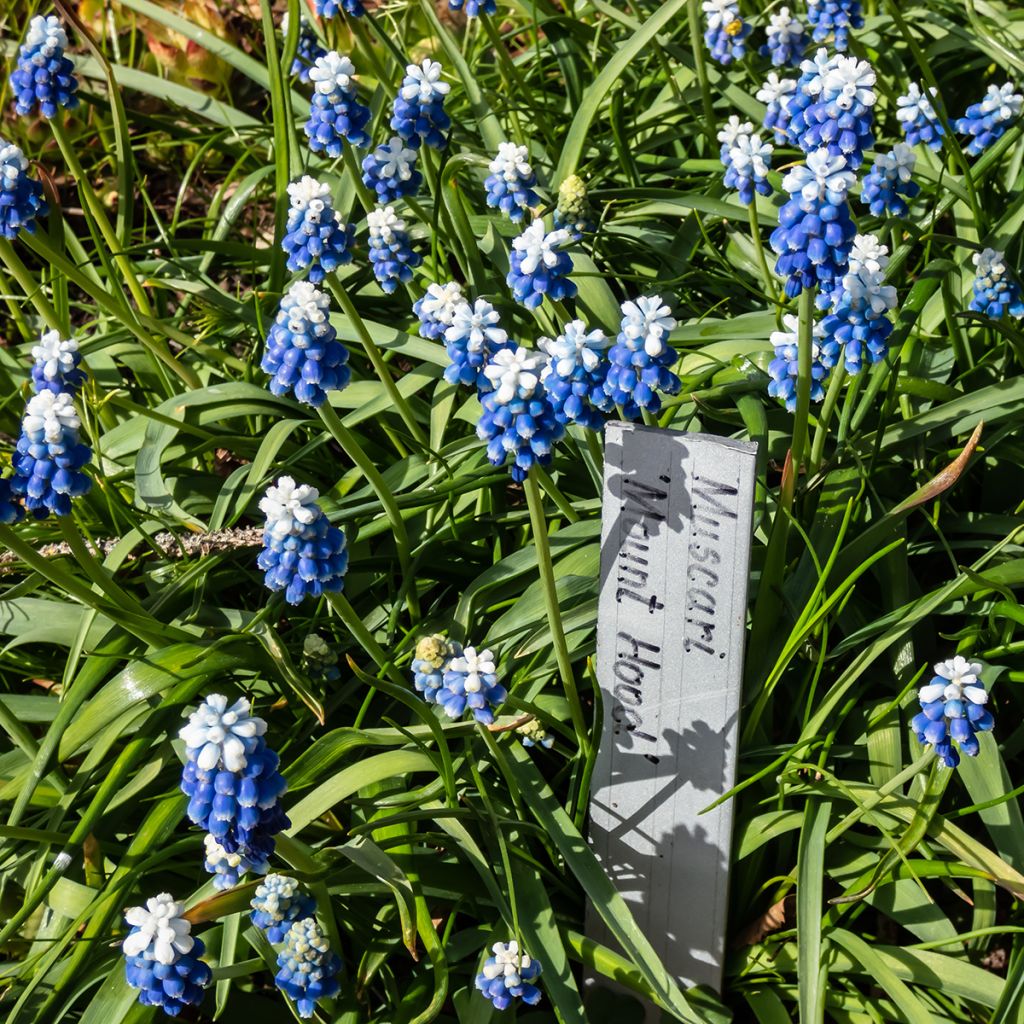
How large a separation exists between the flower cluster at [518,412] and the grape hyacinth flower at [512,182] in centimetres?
105

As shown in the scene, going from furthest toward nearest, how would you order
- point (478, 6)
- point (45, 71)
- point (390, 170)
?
point (478, 6), point (45, 71), point (390, 170)

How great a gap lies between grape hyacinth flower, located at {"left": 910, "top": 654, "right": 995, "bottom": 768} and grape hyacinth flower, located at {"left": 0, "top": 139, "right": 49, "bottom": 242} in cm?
256

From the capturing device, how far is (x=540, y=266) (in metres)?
2.61

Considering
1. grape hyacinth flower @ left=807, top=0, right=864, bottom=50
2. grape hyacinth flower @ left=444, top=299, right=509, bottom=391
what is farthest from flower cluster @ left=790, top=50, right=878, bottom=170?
grape hyacinth flower @ left=807, top=0, right=864, bottom=50

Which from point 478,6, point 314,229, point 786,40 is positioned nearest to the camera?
point 314,229

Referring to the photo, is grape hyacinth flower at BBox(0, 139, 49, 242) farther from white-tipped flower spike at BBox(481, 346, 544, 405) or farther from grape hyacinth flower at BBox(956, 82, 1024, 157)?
grape hyacinth flower at BBox(956, 82, 1024, 157)

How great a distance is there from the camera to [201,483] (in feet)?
13.0

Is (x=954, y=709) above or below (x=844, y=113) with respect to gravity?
below

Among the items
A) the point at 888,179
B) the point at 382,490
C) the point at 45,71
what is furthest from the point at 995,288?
the point at 45,71

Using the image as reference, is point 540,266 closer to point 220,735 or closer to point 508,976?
point 220,735

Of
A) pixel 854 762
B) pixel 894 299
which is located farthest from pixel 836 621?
pixel 894 299

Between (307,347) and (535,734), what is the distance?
41.0 inches

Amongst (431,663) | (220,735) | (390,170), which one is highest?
(390,170)

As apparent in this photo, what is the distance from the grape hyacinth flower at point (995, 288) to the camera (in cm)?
325
